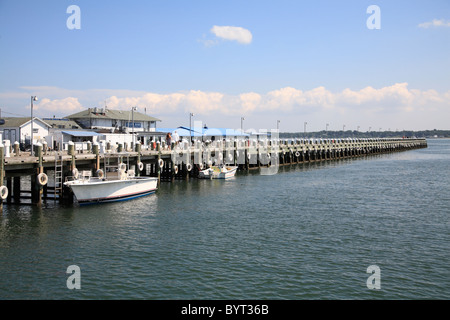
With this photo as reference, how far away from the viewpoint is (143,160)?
163 feet

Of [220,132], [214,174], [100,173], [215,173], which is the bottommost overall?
[214,174]

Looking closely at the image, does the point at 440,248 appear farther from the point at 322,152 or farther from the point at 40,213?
the point at 322,152

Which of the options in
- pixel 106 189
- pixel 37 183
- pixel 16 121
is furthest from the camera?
pixel 16 121

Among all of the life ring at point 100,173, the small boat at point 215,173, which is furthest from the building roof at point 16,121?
the small boat at point 215,173

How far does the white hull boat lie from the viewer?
33.2 m

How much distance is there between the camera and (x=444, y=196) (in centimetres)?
4172

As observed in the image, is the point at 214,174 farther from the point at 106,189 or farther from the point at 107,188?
the point at 106,189

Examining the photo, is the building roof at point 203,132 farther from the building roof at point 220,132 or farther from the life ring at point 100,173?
the life ring at point 100,173

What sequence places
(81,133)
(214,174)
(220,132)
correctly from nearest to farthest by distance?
1. (214,174)
2. (81,133)
3. (220,132)

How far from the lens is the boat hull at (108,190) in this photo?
33.2 m

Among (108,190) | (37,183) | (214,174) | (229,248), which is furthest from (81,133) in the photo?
(229,248)

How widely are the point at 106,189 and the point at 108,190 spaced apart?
265 millimetres

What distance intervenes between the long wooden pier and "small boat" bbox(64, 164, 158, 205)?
150 centimetres

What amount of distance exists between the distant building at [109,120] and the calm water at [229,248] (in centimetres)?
3451
